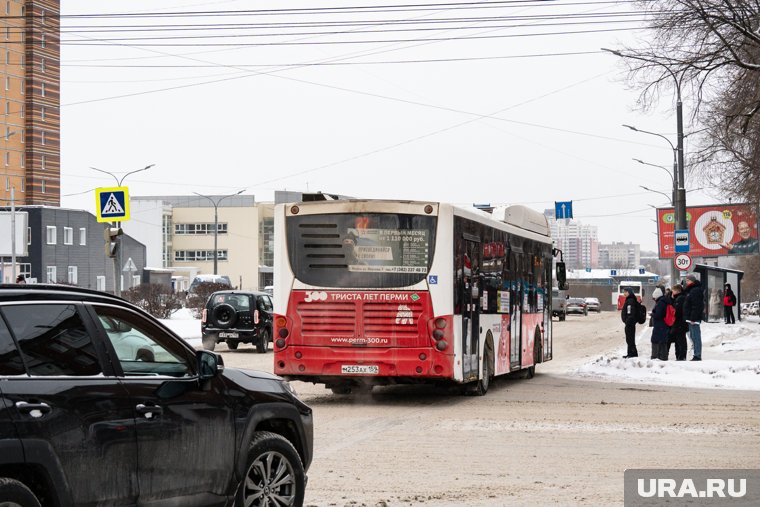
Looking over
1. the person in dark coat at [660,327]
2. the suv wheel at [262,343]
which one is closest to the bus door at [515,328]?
the person in dark coat at [660,327]

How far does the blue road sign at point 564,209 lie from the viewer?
216 feet

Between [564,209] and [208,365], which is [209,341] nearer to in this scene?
[208,365]

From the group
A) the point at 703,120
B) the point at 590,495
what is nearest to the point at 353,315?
the point at 590,495

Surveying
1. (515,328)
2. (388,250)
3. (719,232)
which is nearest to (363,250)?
(388,250)

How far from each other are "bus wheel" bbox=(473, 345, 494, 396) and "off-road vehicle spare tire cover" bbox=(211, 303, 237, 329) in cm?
1557

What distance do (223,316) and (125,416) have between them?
28.1 metres

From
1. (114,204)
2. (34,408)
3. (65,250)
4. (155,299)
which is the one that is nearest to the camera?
(34,408)

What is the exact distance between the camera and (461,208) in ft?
57.5

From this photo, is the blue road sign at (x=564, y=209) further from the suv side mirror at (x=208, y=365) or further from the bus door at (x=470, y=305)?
the suv side mirror at (x=208, y=365)

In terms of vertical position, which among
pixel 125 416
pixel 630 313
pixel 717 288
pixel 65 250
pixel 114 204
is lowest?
pixel 125 416

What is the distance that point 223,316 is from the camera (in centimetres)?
3425

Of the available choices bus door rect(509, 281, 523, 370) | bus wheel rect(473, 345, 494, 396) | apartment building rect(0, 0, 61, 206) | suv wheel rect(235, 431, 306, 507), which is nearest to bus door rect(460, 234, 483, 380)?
bus wheel rect(473, 345, 494, 396)

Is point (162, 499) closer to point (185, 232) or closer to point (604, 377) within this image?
point (604, 377)

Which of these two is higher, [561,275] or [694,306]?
[561,275]
